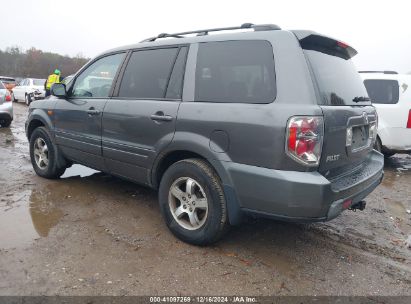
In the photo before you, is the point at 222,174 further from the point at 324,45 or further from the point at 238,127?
the point at 324,45

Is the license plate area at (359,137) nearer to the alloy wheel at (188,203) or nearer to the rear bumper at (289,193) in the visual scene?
the rear bumper at (289,193)

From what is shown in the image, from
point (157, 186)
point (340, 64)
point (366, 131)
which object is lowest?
point (157, 186)

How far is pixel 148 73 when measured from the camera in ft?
12.3

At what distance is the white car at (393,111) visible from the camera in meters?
6.61

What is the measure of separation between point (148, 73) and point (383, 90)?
513 centimetres

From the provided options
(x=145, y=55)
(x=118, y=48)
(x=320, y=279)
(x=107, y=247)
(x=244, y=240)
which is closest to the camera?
(x=320, y=279)

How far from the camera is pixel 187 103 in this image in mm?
3250

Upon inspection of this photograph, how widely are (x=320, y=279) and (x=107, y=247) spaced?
1.86 meters

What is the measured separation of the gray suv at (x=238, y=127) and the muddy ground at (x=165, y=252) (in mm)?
405

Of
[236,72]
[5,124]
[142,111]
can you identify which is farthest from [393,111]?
[5,124]

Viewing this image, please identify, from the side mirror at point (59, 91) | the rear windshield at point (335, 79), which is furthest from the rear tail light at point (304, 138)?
the side mirror at point (59, 91)

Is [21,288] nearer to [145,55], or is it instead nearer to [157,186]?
[157,186]

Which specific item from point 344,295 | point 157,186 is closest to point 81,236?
point 157,186

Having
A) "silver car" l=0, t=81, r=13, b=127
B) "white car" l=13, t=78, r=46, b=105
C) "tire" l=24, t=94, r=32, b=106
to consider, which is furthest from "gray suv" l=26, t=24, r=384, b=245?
"tire" l=24, t=94, r=32, b=106
